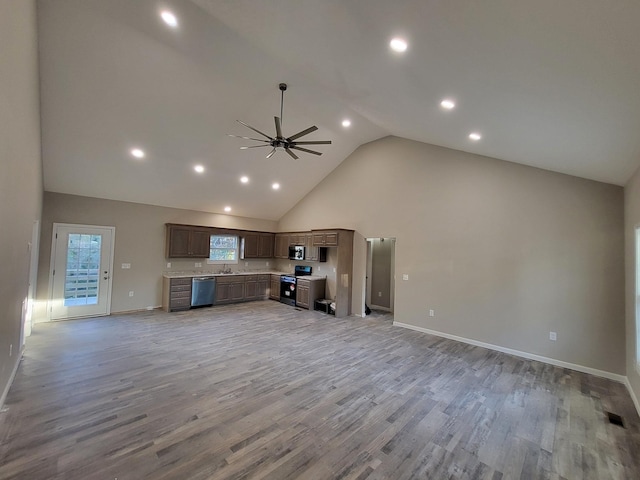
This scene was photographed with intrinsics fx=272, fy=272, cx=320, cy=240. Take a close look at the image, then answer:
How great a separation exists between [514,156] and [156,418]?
561cm

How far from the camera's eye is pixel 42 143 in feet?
15.2

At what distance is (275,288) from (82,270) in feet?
15.5

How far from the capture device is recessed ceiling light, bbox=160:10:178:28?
3070mm

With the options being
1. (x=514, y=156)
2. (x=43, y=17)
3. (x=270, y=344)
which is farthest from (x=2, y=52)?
(x=514, y=156)

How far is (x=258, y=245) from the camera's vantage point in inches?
355

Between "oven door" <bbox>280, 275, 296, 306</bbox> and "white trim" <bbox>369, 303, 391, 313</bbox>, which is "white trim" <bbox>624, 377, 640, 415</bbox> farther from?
"oven door" <bbox>280, 275, 296, 306</bbox>

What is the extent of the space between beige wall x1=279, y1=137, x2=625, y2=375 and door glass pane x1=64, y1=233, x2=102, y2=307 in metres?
6.25

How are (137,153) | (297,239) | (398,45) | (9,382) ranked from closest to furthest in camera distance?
(398,45) → (9,382) → (137,153) → (297,239)

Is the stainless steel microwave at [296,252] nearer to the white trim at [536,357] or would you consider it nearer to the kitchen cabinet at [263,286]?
the kitchen cabinet at [263,286]

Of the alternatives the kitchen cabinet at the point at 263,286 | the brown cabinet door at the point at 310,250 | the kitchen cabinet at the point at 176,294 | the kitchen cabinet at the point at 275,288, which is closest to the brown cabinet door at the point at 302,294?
the brown cabinet door at the point at 310,250

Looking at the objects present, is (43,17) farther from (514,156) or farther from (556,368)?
(556,368)

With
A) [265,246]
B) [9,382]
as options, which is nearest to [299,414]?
[9,382]

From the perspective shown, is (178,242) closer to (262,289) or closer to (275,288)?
(262,289)

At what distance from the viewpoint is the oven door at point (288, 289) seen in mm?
7926
